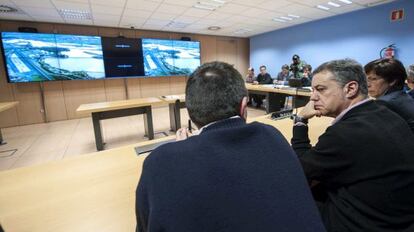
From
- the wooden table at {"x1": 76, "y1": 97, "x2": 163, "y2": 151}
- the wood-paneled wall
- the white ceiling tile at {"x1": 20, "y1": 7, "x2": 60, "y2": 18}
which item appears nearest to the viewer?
the wooden table at {"x1": 76, "y1": 97, "x2": 163, "y2": 151}

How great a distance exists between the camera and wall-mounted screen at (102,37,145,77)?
5826 mm

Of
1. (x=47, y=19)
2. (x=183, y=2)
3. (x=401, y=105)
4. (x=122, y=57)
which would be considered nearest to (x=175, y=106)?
(x=183, y=2)

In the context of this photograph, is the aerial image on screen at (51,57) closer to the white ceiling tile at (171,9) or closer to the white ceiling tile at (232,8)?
the white ceiling tile at (171,9)

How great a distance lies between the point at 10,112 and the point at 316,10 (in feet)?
25.4

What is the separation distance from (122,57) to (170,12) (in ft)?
7.10

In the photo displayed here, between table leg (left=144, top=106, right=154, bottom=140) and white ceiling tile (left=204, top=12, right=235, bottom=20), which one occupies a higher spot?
white ceiling tile (left=204, top=12, right=235, bottom=20)

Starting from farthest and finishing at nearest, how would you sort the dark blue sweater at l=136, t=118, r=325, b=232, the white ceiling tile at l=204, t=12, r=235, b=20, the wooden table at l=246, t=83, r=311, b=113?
1. the white ceiling tile at l=204, t=12, r=235, b=20
2. the wooden table at l=246, t=83, r=311, b=113
3. the dark blue sweater at l=136, t=118, r=325, b=232

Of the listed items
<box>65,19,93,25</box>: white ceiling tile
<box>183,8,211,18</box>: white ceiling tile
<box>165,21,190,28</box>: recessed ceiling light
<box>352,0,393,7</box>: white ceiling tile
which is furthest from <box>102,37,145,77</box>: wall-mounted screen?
<box>352,0,393,7</box>: white ceiling tile

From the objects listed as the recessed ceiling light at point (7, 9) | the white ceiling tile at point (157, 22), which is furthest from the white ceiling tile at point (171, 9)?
Result: the recessed ceiling light at point (7, 9)

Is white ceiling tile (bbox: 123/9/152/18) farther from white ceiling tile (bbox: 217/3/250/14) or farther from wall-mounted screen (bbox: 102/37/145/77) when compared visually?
white ceiling tile (bbox: 217/3/250/14)

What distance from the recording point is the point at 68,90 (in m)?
5.79

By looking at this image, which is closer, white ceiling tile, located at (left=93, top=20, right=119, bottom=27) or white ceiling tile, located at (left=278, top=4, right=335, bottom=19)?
white ceiling tile, located at (left=278, top=4, right=335, bottom=19)

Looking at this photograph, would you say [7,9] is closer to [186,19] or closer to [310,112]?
[186,19]

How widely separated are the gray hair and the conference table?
44.4 inches
